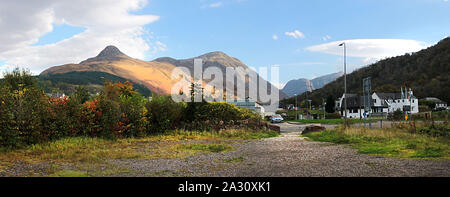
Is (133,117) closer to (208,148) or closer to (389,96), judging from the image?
(208,148)

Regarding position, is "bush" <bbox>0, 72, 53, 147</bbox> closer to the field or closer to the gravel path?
the field

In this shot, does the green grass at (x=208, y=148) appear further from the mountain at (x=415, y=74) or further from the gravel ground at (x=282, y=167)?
the mountain at (x=415, y=74)

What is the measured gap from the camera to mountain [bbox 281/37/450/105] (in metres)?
107

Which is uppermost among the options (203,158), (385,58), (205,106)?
(385,58)

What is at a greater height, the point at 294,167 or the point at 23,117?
the point at 23,117

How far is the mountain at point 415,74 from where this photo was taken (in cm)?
10656

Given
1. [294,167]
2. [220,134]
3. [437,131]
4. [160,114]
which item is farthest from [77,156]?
[437,131]

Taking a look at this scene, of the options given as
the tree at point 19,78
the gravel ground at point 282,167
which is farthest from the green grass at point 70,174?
the tree at point 19,78

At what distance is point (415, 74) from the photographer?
12138 centimetres
